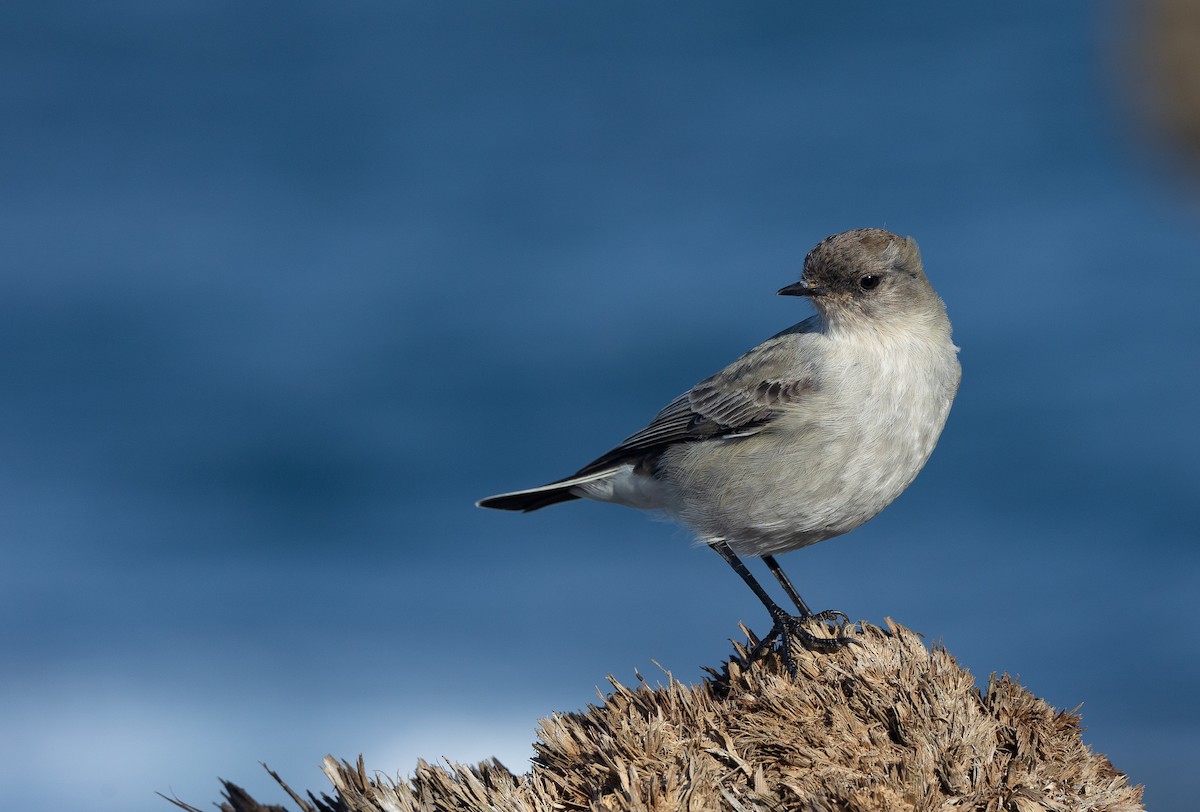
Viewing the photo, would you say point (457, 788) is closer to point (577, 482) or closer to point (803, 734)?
point (803, 734)

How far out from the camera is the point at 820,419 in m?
6.96

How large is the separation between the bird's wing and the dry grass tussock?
2247mm

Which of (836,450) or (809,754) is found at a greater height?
(836,450)

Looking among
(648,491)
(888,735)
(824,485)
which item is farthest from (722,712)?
(648,491)

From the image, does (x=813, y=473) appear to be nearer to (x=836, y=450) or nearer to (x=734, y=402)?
→ (x=836, y=450)

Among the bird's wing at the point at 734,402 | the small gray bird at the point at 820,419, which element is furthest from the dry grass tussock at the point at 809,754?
the bird's wing at the point at 734,402

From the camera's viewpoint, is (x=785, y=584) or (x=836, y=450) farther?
(x=785, y=584)

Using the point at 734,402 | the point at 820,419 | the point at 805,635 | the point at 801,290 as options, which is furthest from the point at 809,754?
the point at 801,290

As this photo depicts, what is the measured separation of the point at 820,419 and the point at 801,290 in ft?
3.04

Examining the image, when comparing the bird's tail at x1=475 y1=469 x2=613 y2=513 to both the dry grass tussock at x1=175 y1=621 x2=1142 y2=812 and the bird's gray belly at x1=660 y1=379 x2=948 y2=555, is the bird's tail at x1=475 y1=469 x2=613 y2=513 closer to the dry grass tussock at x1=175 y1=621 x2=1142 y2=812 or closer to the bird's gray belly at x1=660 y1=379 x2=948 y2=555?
the bird's gray belly at x1=660 y1=379 x2=948 y2=555

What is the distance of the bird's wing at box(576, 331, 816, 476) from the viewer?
7.32 meters

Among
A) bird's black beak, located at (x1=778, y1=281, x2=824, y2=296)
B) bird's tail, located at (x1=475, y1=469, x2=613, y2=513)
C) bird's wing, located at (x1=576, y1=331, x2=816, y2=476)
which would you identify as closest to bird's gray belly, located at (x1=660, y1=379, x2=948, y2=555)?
bird's wing, located at (x1=576, y1=331, x2=816, y2=476)

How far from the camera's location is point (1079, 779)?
Result: 16.1ft

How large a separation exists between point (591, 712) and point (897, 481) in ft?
8.97
